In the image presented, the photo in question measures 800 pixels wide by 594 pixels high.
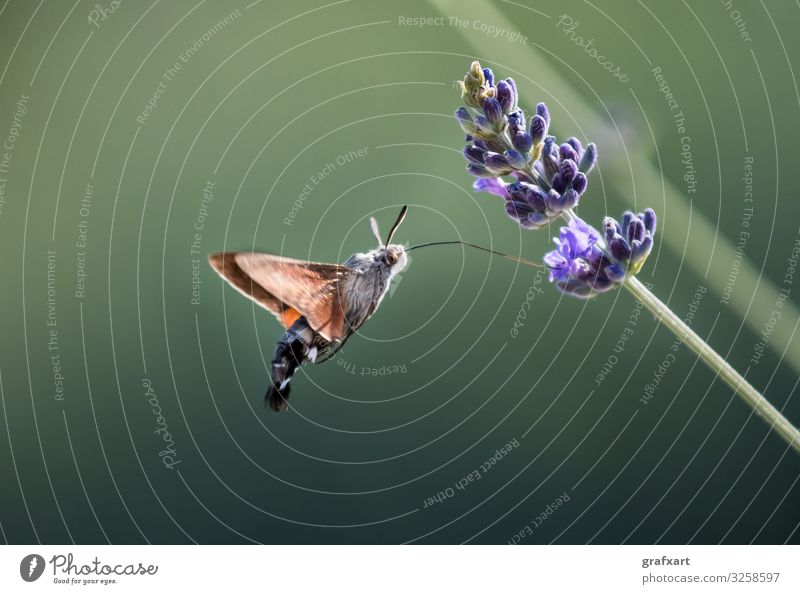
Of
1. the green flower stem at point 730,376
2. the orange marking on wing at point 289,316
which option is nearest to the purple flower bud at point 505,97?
the green flower stem at point 730,376

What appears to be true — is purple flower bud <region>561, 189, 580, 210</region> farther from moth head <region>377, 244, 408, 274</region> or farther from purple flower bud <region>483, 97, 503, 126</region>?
moth head <region>377, 244, 408, 274</region>

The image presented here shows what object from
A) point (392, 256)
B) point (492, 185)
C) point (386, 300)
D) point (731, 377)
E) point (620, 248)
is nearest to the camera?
point (731, 377)

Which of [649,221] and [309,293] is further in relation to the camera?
[309,293]

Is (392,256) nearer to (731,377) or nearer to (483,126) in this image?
(483,126)

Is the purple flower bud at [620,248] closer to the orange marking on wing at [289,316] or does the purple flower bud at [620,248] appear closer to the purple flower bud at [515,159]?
the purple flower bud at [515,159]
